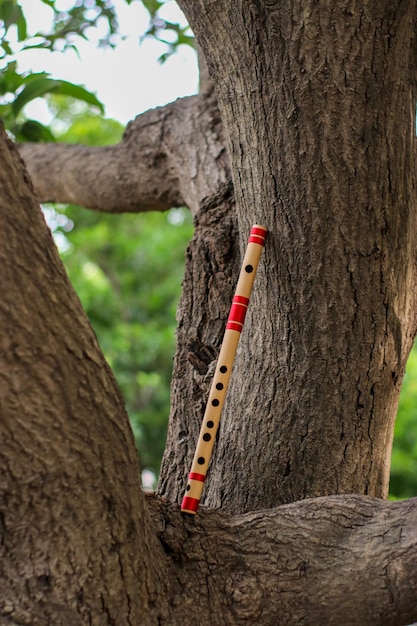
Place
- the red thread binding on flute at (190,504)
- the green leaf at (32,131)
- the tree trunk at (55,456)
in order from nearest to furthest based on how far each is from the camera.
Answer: the tree trunk at (55,456), the red thread binding on flute at (190,504), the green leaf at (32,131)

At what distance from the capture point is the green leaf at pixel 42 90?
2.39 metres

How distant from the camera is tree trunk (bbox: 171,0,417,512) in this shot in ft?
4.72

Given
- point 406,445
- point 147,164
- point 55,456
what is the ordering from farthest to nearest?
point 406,445 → point 147,164 → point 55,456

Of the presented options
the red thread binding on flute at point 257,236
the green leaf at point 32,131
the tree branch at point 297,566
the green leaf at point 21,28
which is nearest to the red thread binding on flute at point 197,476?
the tree branch at point 297,566

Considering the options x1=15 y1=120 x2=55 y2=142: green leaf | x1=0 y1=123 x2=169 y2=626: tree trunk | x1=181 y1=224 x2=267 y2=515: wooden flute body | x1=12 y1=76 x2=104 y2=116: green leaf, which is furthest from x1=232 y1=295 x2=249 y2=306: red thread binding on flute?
x1=15 y1=120 x2=55 y2=142: green leaf

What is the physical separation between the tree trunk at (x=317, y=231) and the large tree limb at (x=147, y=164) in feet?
2.33

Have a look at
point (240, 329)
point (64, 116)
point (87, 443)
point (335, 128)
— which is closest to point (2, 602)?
point (87, 443)

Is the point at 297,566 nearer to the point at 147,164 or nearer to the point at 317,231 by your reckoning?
the point at 317,231

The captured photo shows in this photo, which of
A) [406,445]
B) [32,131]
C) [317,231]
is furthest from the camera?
[406,445]

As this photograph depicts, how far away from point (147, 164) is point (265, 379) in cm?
120

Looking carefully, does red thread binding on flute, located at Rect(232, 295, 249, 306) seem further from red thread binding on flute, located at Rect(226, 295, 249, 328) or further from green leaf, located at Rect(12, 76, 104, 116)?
green leaf, located at Rect(12, 76, 104, 116)

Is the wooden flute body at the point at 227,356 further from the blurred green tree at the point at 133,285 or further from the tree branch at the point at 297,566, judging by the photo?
the blurred green tree at the point at 133,285

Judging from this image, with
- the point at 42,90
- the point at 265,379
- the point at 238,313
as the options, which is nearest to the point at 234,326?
the point at 238,313

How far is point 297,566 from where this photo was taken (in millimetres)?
1339
